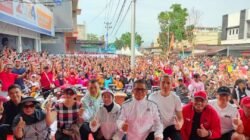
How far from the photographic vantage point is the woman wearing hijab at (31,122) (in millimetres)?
3779

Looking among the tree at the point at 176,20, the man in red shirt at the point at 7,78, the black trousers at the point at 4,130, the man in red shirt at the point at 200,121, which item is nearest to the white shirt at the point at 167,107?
the man in red shirt at the point at 200,121

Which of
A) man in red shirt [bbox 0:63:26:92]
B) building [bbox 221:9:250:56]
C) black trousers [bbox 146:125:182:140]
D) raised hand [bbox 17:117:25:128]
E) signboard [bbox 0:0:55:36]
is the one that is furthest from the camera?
building [bbox 221:9:250:56]

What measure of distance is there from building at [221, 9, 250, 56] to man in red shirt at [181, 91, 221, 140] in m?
39.0

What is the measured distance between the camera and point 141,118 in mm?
4000

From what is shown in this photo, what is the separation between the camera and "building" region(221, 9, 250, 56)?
4256cm

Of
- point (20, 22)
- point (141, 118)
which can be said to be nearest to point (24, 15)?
point (20, 22)

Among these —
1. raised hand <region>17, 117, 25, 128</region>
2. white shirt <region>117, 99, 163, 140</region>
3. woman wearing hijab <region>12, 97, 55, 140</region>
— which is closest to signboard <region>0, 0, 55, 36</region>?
woman wearing hijab <region>12, 97, 55, 140</region>

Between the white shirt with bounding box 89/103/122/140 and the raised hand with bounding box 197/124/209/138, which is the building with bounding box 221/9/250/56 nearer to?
the raised hand with bounding box 197/124/209/138

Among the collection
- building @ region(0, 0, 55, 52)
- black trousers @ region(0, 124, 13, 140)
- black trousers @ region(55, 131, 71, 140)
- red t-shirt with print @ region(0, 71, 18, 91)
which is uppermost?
building @ region(0, 0, 55, 52)

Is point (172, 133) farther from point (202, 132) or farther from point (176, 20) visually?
point (176, 20)

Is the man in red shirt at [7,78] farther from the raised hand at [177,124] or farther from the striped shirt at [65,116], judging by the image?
the raised hand at [177,124]

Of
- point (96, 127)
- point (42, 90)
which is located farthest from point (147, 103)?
point (42, 90)

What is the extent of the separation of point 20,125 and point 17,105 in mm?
740

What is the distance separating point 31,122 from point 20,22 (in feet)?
46.0
